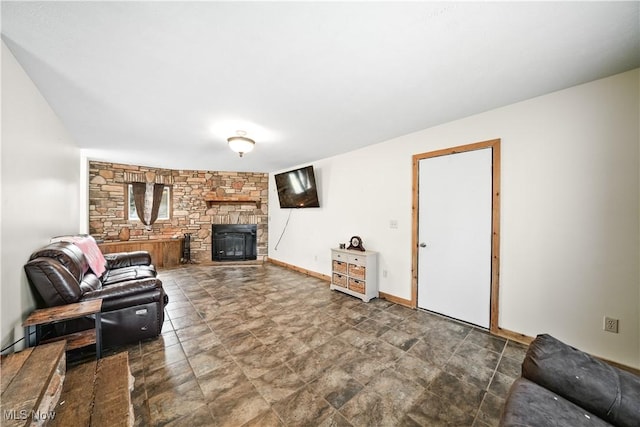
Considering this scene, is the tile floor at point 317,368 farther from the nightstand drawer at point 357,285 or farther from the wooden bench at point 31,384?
the wooden bench at point 31,384

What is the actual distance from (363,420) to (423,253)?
2.09 m

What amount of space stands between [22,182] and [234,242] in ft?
14.1

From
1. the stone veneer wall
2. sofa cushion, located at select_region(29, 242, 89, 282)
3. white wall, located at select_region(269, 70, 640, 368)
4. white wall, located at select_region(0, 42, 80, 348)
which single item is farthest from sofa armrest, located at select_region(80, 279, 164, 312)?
the stone veneer wall

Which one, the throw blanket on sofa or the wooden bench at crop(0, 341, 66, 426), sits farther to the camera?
the throw blanket on sofa

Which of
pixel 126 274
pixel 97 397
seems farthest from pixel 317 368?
pixel 126 274

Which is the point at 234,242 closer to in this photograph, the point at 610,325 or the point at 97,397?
the point at 97,397

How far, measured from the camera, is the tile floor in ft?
4.91

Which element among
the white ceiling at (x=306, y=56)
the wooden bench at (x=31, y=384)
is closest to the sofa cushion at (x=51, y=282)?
the wooden bench at (x=31, y=384)

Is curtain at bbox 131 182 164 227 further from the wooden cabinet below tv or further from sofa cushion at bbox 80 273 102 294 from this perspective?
sofa cushion at bbox 80 273 102 294

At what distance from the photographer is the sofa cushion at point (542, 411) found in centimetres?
93

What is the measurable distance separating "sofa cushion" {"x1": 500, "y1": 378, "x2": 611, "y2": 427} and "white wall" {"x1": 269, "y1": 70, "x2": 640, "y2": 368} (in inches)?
59.2

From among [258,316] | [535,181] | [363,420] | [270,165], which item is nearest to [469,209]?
[535,181]

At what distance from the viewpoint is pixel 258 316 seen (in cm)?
288

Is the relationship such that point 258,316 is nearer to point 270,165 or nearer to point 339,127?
point 339,127
